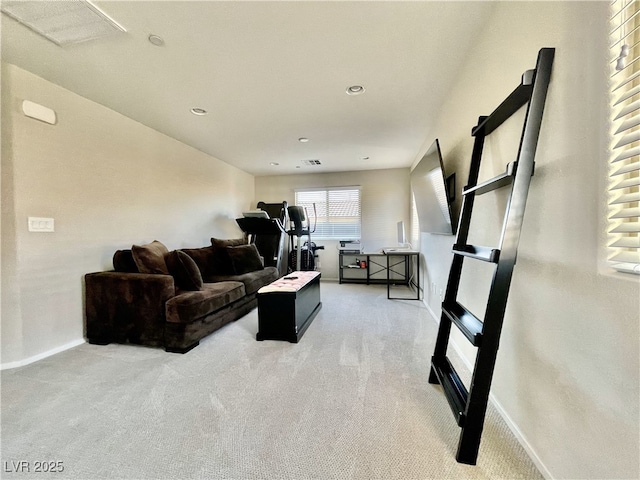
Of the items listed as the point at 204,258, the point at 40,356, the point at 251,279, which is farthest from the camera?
the point at 204,258

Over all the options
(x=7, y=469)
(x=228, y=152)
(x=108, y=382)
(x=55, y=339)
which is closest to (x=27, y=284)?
(x=55, y=339)

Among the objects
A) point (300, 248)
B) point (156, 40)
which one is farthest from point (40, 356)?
point (300, 248)

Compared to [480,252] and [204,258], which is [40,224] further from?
[480,252]

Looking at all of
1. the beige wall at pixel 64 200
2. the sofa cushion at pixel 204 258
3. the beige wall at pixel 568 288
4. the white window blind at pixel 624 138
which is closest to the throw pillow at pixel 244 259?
the sofa cushion at pixel 204 258

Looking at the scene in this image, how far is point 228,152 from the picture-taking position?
452 centimetres

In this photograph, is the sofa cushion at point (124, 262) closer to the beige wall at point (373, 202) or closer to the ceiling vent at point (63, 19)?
the ceiling vent at point (63, 19)

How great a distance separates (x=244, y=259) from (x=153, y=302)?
67.2 inches

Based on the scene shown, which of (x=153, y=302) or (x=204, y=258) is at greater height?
(x=204, y=258)

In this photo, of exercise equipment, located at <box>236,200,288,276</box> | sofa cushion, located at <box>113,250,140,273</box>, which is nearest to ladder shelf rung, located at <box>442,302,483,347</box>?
sofa cushion, located at <box>113,250,140,273</box>

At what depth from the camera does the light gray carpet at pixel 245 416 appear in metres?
1.23

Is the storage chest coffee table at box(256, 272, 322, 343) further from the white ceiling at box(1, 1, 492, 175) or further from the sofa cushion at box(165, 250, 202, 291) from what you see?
the white ceiling at box(1, 1, 492, 175)

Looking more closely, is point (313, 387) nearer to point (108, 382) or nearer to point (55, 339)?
point (108, 382)

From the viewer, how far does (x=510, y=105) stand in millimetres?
1337

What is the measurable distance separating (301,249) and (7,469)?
4.74m
